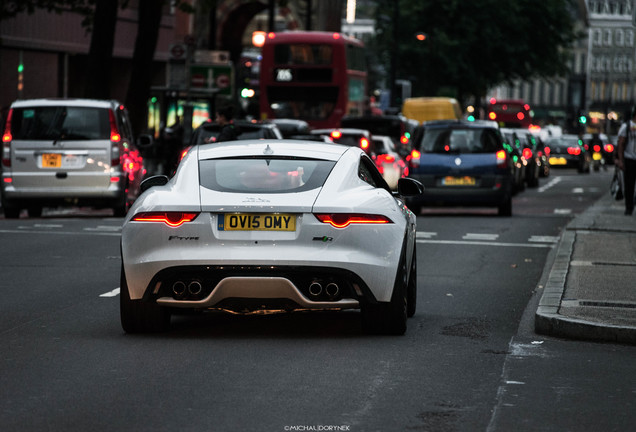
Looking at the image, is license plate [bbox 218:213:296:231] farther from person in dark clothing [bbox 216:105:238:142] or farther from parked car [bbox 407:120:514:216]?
parked car [bbox 407:120:514:216]

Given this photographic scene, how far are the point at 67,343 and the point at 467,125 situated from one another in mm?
18183

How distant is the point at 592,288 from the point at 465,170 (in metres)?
14.0

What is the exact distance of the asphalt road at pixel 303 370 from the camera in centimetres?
729

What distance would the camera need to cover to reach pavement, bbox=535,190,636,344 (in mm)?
10352

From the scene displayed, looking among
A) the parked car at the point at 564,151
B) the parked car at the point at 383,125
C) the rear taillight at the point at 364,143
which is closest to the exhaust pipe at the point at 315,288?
the rear taillight at the point at 364,143

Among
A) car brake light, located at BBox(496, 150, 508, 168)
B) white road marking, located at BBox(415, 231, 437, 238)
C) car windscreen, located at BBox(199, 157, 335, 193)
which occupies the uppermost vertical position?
car windscreen, located at BBox(199, 157, 335, 193)

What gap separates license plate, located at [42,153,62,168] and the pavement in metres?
7.70

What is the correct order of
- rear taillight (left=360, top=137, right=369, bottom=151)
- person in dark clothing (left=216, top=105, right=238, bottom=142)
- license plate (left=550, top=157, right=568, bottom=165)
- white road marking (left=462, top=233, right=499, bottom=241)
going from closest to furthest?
white road marking (left=462, top=233, right=499, bottom=241) → person in dark clothing (left=216, top=105, right=238, bottom=142) → rear taillight (left=360, top=137, right=369, bottom=151) → license plate (left=550, top=157, right=568, bottom=165)

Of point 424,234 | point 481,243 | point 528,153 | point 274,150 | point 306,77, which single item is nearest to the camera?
point 274,150

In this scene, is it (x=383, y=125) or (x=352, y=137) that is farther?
(x=383, y=125)

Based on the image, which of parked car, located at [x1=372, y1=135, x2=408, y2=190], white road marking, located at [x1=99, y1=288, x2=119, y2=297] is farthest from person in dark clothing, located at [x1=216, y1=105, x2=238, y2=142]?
white road marking, located at [x1=99, y1=288, x2=119, y2=297]

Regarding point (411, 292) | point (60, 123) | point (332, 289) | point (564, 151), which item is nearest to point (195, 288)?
point (332, 289)

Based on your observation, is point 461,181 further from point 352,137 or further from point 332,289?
point 332,289

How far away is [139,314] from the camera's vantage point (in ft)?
33.3
